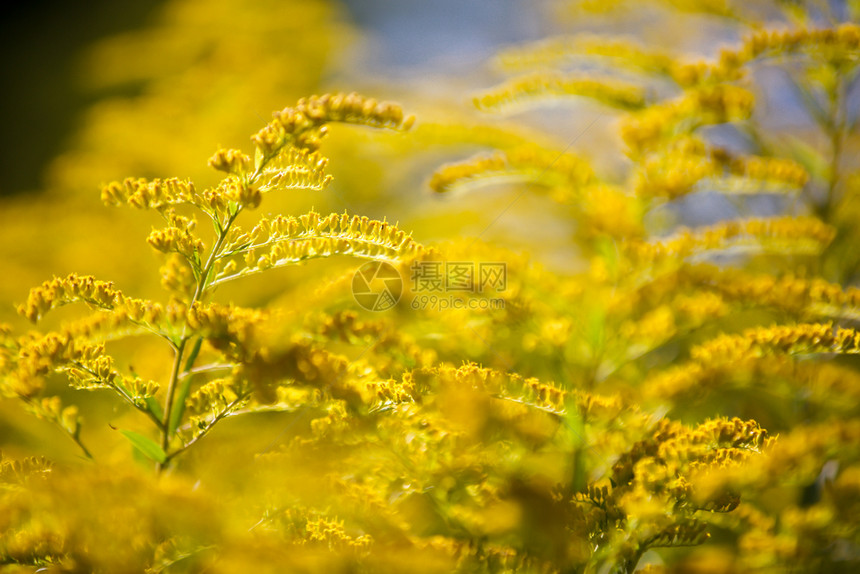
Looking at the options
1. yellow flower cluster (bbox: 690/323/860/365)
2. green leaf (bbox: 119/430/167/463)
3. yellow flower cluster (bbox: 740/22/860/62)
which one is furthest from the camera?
yellow flower cluster (bbox: 740/22/860/62)

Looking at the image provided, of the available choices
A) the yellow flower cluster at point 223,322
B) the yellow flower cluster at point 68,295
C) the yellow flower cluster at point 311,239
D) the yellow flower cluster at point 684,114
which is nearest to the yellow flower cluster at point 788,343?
the yellow flower cluster at point 684,114

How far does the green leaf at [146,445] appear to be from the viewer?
1.56ft

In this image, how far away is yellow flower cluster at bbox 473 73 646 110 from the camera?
2.52ft

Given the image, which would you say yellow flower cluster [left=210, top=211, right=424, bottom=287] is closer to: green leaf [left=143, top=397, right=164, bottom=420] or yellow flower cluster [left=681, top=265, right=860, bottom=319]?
green leaf [left=143, top=397, right=164, bottom=420]

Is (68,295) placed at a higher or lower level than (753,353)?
higher

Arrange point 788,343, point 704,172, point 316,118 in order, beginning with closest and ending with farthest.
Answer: point 316,118, point 788,343, point 704,172

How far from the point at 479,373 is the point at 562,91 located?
0.42m

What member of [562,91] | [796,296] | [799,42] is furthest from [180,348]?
[799,42]

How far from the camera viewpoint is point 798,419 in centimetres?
85

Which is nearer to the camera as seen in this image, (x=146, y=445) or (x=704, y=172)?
(x=146, y=445)

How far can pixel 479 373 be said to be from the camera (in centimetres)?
54

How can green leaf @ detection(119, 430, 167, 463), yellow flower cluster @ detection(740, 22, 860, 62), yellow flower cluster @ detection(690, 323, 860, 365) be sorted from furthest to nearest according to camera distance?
1. yellow flower cluster @ detection(740, 22, 860, 62)
2. yellow flower cluster @ detection(690, 323, 860, 365)
3. green leaf @ detection(119, 430, 167, 463)

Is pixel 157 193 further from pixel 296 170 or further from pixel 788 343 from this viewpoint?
pixel 788 343

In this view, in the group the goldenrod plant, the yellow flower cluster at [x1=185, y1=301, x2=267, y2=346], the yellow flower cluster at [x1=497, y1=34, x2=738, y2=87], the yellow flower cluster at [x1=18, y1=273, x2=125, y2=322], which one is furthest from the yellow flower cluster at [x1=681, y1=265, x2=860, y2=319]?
the yellow flower cluster at [x1=18, y1=273, x2=125, y2=322]
